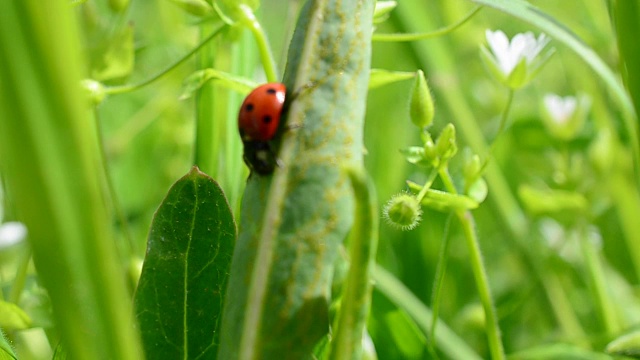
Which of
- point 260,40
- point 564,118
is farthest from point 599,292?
point 260,40

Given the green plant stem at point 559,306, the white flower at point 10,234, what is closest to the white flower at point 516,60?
the green plant stem at point 559,306

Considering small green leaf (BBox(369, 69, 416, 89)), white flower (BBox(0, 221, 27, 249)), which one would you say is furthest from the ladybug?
white flower (BBox(0, 221, 27, 249))

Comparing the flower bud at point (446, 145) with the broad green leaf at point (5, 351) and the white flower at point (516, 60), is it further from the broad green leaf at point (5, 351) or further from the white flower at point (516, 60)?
the broad green leaf at point (5, 351)

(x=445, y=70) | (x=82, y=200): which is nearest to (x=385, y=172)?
(x=445, y=70)

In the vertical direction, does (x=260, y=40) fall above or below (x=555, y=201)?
above

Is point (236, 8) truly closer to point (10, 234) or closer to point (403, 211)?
point (403, 211)
